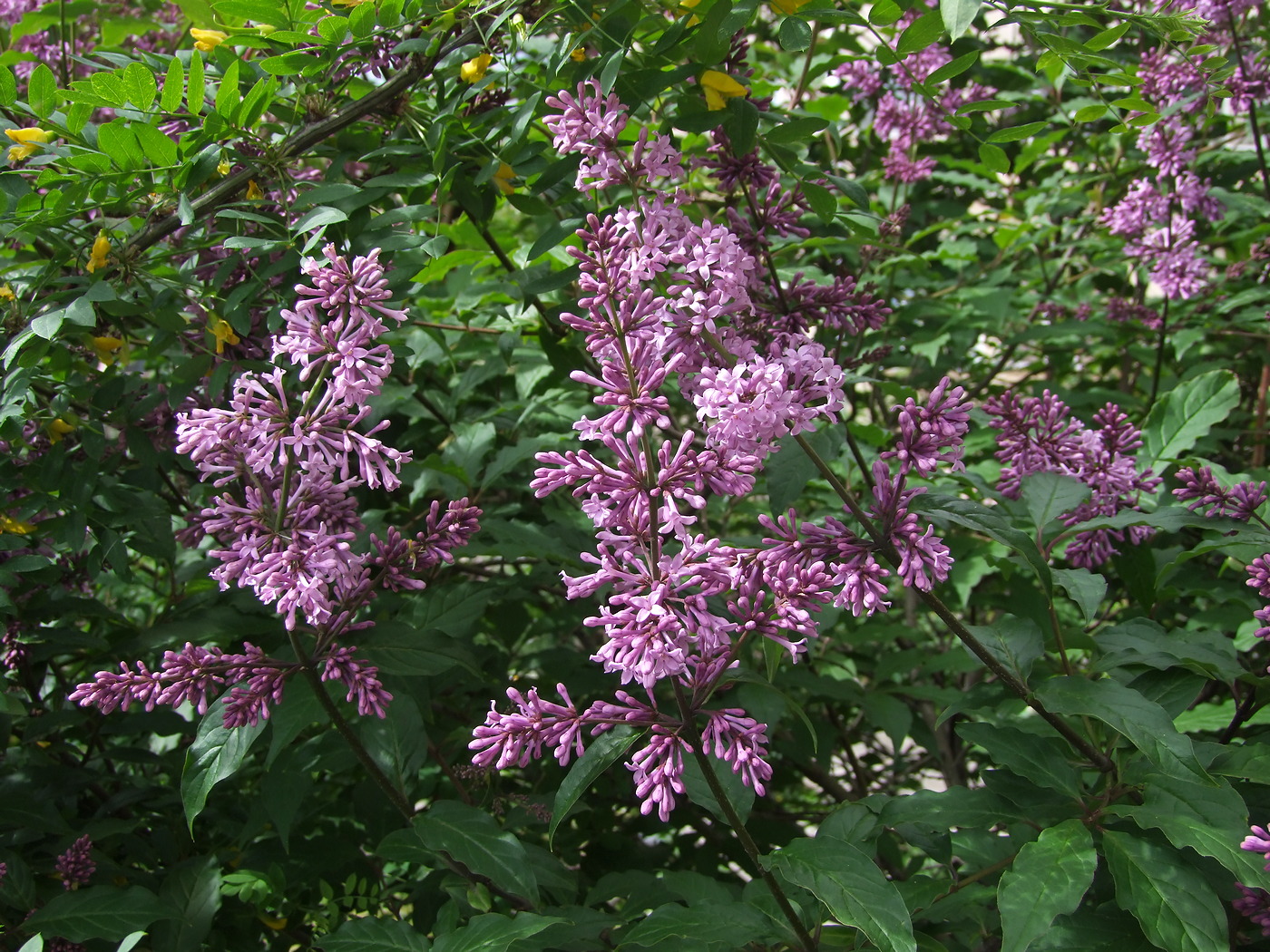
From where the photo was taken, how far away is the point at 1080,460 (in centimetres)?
259

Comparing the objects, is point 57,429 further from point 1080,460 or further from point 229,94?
point 1080,460

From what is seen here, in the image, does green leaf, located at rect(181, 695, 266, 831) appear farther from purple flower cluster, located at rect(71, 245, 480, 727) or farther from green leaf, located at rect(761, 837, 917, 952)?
green leaf, located at rect(761, 837, 917, 952)

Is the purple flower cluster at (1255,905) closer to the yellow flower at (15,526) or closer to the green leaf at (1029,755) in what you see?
the green leaf at (1029,755)

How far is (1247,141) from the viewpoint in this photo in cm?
473

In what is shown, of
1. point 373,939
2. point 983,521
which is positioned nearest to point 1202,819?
point 983,521

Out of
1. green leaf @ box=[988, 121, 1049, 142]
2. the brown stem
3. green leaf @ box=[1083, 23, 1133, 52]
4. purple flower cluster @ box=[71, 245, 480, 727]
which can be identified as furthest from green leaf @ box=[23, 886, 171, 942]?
green leaf @ box=[1083, 23, 1133, 52]

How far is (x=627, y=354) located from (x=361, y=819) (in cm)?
189

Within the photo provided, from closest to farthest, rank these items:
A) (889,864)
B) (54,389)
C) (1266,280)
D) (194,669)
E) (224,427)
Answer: (224,427) < (194,669) < (54,389) < (889,864) < (1266,280)

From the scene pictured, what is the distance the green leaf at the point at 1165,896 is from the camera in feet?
5.65

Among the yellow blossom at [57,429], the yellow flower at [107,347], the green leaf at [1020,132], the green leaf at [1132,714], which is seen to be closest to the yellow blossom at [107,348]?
the yellow flower at [107,347]

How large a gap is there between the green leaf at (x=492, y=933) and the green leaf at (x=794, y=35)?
1799 mm

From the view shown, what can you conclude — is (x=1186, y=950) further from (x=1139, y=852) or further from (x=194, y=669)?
(x=194, y=669)

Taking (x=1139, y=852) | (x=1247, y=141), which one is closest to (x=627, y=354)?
(x=1139, y=852)

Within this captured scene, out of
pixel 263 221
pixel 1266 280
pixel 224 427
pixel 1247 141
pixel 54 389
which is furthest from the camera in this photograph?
pixel 1247 141
